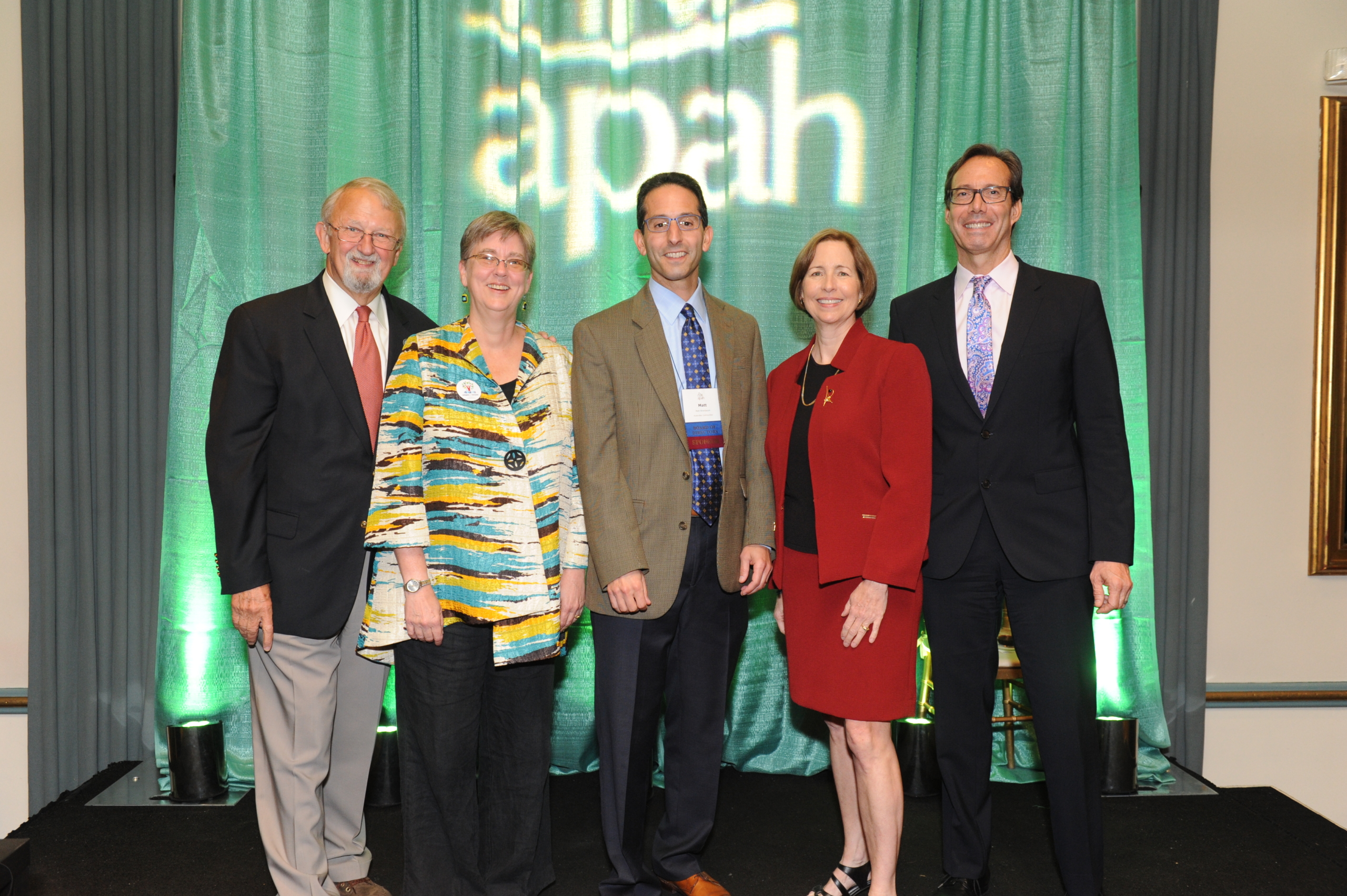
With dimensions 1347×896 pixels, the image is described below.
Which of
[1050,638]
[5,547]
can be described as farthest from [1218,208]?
[5,547]

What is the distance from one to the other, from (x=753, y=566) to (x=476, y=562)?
2.37 ft

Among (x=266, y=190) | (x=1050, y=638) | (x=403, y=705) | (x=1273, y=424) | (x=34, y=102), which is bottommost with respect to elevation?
(x=403, y=705)

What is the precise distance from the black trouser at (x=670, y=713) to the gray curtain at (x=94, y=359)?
2138 mm

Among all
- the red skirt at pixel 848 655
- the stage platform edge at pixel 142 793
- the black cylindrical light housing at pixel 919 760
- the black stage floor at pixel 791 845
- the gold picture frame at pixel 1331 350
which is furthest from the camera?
the gold picture frame at pixel 1331 350

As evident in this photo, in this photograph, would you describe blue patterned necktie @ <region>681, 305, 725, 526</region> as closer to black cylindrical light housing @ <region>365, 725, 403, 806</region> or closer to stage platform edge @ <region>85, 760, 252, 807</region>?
black cylindrical light housing @ <region>365, 725, 403, 806</region>

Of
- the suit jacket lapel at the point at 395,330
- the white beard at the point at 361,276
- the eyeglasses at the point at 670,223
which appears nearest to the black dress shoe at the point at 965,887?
the eyeglasses at the point at 670,223

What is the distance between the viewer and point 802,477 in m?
2.22

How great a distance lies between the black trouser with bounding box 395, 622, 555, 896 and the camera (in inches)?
82.3

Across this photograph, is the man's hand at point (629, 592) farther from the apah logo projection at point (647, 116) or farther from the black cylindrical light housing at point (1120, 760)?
the black cylindrical light housing at point (1120, 760)

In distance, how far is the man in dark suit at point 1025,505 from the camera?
223 cm

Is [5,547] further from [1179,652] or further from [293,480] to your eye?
[1179,652]

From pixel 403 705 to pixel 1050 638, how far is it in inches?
64.1

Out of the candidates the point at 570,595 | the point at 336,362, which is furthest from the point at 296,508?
the point at 570,595

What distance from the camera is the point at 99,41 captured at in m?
3.30
